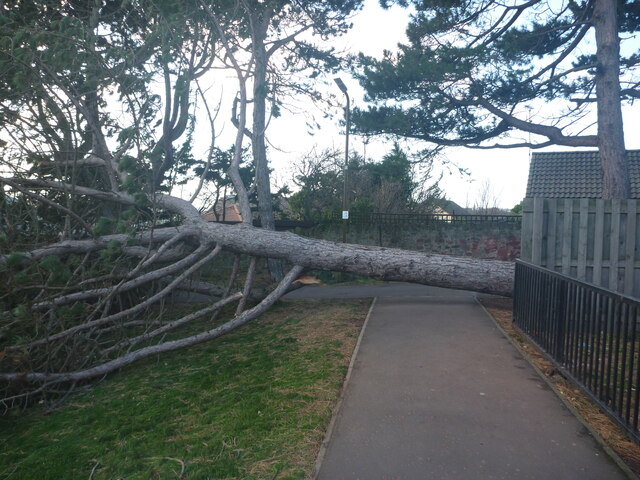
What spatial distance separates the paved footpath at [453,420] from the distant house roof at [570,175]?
500 inches

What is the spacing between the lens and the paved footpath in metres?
3.62

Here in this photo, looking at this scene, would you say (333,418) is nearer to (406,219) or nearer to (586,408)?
(586,408)

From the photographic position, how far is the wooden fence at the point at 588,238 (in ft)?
25.7

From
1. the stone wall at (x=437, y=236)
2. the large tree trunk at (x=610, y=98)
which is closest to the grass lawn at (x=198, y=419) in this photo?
the large tree trunk at (x=610, y=98)

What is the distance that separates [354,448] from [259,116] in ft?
38.8

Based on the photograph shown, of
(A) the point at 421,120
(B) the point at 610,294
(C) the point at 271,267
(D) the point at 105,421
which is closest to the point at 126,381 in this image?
(D) the point at 105,421

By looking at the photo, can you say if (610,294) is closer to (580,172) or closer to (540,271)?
(540,271)

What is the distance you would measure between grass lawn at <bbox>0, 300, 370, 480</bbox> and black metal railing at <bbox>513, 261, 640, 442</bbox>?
2286mm

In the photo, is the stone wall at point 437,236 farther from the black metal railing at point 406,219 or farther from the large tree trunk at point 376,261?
the large tree trunk at point 376,261

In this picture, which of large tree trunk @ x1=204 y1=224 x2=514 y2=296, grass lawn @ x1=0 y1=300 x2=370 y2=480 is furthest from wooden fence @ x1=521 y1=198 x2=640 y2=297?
grass lawn @ x1=0 y1=300 x2=370 y2=480

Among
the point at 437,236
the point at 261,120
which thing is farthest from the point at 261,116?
the point at 437,236

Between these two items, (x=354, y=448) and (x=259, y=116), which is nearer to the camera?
(x=354, y=448)

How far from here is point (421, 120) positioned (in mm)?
14406

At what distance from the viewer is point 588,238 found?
26.1 feet
